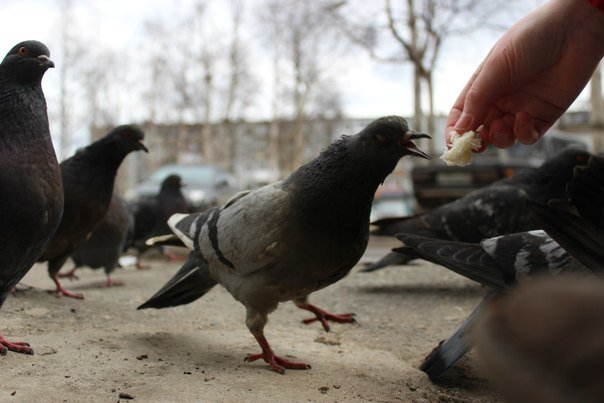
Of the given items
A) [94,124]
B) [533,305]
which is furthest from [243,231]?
[94,124]

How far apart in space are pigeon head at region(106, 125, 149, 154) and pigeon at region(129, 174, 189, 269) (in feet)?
10.6

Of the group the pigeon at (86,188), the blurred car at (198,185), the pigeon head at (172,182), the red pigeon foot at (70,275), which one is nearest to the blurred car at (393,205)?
the blurred car at (198,185)

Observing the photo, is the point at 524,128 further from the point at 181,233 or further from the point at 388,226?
the point at 388,226

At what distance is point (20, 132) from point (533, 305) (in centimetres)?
264

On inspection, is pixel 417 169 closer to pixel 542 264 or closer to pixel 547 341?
pixel 542 264

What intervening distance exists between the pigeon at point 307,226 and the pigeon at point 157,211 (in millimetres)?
4987

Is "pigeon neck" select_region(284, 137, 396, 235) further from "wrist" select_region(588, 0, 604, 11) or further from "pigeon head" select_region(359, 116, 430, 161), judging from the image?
"wrist" select_region(588, 0, 604, 11)

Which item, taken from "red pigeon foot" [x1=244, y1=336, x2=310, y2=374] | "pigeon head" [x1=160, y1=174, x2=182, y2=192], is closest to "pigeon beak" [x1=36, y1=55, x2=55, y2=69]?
"red pigeon foot" [x1=244, y1=336, x2=310, y2=374]

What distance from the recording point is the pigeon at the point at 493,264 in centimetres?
261

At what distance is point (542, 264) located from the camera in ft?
8.57

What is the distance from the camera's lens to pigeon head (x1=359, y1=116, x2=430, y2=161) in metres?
2.83

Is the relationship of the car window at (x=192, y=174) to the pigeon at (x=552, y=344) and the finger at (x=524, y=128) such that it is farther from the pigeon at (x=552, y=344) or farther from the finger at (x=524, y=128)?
the pigeon at (x=552, y=344)

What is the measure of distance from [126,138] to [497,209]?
119 inches

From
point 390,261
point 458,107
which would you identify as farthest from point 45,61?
point 390,261
